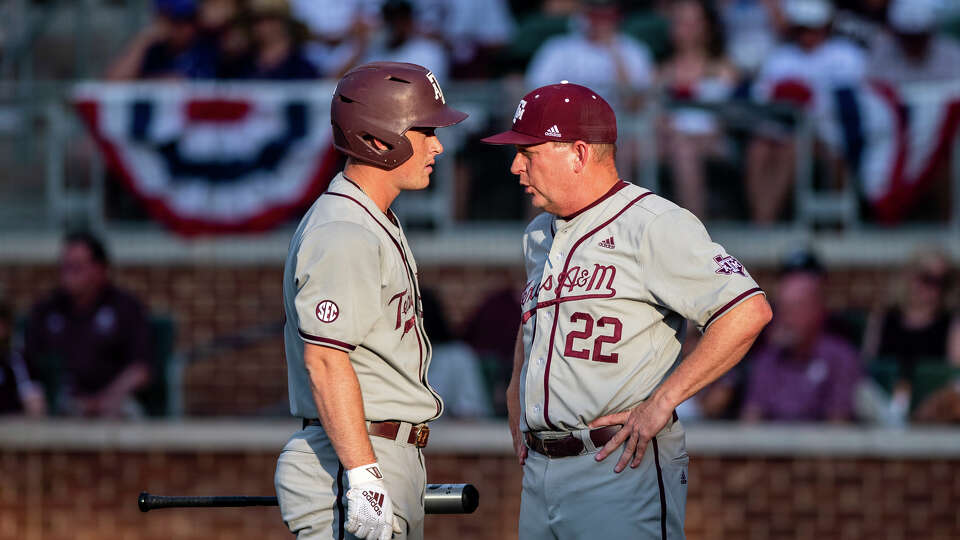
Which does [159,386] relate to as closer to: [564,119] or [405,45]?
[405,45]

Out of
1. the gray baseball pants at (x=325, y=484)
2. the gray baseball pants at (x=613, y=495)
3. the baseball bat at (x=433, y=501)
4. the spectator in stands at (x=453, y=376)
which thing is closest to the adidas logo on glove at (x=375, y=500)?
the gray baseball pants at (x=325, y=484)

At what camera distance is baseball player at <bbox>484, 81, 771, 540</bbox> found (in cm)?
401

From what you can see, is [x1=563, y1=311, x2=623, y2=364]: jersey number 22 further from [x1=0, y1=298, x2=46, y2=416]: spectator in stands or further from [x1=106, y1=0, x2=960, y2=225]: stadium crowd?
[x1=0, y1=298, x2=46, y2=416]: spectator in stands

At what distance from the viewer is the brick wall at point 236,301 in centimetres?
934

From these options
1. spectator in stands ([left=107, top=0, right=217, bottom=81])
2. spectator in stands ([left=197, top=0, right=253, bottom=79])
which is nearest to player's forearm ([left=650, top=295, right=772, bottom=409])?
spectator in stands ([left=197, top=0, right=253, bottom=79])

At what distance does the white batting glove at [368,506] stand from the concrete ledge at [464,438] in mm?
3764

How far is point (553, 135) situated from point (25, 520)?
5.23 metres

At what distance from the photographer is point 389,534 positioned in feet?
12.6

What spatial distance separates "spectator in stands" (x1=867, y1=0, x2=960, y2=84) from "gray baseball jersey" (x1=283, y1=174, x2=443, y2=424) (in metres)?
6.15

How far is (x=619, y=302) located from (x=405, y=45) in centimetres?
620

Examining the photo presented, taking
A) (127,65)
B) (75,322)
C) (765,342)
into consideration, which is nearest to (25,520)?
(75,322)

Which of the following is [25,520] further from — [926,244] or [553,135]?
[926,244]

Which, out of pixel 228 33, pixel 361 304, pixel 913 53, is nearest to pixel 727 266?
pixel 361 304

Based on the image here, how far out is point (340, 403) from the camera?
383 centimetres
